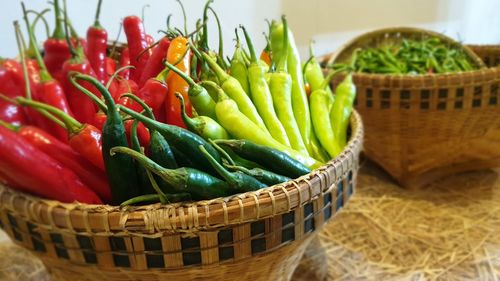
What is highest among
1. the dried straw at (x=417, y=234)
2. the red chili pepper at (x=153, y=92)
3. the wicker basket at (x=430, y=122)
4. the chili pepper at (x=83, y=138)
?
the red chili pepper at (x=153, y=92)

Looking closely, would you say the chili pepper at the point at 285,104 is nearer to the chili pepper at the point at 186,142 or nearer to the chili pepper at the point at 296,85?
the chili pepper at the point at 296,85

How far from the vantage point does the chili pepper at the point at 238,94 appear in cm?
67

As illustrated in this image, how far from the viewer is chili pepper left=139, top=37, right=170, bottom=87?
69 centimetres

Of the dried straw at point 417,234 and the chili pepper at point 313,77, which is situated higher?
the chili pepper at point 313,77

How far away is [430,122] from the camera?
113cm

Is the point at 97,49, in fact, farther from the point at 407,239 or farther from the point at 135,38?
the point at 407,239

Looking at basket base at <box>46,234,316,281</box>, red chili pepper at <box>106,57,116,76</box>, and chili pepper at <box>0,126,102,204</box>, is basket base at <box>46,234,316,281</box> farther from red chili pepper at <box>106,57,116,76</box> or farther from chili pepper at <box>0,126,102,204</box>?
red chili pepper at <box>106,57,116,76</box>

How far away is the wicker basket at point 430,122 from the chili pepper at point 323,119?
35 centimetres

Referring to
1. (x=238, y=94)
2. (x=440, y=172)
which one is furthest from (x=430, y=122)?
(x=238, y=94)

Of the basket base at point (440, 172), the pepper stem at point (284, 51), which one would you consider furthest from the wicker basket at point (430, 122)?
the pepper stem at point (284, 51)

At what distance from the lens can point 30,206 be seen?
0.51 meters

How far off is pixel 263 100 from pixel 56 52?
37 cm

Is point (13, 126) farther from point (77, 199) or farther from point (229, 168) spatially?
point (229, 168)

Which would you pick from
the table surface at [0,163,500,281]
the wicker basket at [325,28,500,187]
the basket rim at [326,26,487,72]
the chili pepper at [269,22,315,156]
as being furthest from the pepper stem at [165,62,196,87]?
the basket rim at [326,26,487,72]
